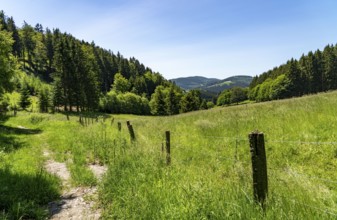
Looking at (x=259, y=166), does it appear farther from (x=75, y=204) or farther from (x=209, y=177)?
(x=75, y=204)

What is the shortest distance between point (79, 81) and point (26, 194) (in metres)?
60.9

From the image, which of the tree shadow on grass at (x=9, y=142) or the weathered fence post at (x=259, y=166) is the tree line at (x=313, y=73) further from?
the weathered fence post at (x=259, y=166)

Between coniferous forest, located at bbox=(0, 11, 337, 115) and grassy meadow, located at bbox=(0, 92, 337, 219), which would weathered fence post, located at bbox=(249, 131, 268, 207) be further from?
coniferous forest, located at bbox=(0, 11, 337, 115)

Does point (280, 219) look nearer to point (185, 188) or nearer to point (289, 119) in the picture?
point (185, 188)

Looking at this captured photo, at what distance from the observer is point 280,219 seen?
12.2 ft

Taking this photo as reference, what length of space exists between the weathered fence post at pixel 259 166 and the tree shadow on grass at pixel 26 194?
4.67 metres

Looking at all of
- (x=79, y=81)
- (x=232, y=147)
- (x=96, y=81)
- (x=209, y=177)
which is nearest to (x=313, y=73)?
(x=96, y=81)

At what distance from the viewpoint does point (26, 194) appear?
710cm

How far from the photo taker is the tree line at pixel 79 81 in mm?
61656

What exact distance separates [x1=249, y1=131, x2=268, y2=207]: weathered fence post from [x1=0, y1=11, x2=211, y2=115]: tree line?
1033 inches

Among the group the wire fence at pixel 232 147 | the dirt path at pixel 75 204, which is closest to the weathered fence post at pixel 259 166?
the wire fence at pixel 232 147

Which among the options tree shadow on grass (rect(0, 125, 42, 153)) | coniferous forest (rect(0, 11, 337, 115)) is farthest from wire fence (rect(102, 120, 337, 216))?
coniferous forest (rect(0, 11, 337, 115))

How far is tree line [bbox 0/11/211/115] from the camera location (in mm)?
61656

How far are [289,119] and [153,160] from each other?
19.6 ft
